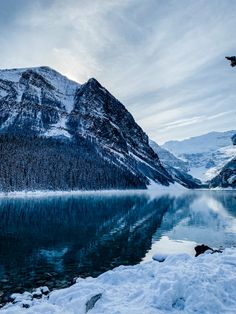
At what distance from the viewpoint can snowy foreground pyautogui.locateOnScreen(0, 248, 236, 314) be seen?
16891mm

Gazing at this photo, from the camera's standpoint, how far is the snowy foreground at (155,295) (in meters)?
16.9

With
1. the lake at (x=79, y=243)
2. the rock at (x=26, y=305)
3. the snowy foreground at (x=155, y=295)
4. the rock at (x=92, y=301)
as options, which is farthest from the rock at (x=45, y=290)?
the rock at (x=92, y=301)

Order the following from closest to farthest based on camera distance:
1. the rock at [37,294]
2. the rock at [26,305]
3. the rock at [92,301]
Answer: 1. the rock at [92,301]
2. the rock at [26,305]
3. the rock at [37,294]

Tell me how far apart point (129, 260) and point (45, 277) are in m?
11.4

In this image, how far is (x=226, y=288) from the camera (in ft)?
60.4

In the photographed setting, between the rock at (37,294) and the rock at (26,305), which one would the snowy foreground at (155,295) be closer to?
the rock at (26,305)

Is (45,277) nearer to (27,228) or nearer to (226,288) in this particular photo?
(226,288)

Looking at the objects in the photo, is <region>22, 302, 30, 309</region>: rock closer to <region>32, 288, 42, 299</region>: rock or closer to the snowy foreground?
the snowy foreground

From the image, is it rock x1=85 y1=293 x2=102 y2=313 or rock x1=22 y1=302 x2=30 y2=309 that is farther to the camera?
rock x1=22 y1=302 x2=30 y2=309

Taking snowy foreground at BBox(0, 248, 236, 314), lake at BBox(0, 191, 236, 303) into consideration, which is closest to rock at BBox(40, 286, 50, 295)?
lake at BBox(0, 191, 236, 303)

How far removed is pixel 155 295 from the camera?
18.0m

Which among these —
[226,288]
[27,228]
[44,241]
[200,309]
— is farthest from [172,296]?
[27,228]

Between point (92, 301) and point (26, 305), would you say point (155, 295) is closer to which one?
point (92, 301)

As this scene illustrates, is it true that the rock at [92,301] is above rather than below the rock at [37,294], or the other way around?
above
